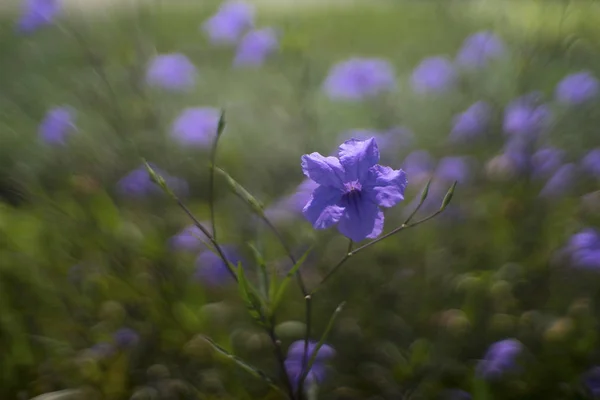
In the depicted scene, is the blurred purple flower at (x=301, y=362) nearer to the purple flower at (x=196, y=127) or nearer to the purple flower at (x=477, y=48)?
the purple flower at (x=196, y=127)

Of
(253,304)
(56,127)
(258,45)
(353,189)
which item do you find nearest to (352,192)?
(353,189)

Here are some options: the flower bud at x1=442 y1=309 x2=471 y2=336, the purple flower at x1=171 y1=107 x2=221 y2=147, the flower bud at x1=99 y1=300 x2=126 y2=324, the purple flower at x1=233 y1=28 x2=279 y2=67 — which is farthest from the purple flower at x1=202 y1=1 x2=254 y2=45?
the flower bud at x1=442 y1=309 x2=471 y2=336

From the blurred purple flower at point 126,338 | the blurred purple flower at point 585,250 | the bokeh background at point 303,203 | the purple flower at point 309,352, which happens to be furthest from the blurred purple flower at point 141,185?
the blurred purple flower at point 585,250

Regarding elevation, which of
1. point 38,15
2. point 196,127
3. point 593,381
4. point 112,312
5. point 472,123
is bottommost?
point 593,381

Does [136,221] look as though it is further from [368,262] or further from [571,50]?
[571,50]

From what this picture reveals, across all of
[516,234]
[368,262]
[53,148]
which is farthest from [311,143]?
[53,148]

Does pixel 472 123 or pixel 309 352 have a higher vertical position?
pixel 472 123

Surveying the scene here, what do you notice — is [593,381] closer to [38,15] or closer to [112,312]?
[112,312]
